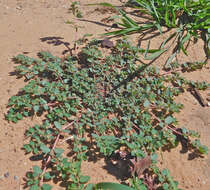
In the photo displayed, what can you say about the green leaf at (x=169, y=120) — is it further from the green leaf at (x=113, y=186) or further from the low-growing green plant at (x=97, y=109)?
the green leaf at (x=113, y=186)

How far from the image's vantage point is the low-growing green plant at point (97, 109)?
1.67 metres

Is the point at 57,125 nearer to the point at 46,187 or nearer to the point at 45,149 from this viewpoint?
the point at 45,149

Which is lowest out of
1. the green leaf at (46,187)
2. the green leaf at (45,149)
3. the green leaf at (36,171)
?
the green leaf at (46,187)

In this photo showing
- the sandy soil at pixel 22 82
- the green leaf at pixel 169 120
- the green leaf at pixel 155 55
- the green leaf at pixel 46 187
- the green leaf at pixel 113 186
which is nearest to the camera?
the green leaf at pixel 113 186

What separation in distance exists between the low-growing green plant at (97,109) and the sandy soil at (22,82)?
0.28ft

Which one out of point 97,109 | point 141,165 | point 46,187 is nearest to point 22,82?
point 97,109

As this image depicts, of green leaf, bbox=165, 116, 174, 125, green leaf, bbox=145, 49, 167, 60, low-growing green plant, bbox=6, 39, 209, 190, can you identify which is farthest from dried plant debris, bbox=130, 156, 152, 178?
green leaf, bbox=145, 49, 167, 60

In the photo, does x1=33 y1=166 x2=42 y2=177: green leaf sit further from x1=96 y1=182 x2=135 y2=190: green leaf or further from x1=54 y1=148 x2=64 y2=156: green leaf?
x1=96 y1=182 x2=135 y2=190: green leaf

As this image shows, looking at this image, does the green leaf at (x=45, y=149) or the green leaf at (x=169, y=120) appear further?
the green leaf at (x=169, y=120)

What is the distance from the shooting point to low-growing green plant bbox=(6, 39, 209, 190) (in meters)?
1.67

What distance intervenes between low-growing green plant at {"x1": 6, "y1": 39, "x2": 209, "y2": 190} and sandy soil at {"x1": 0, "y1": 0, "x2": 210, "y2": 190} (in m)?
0.09

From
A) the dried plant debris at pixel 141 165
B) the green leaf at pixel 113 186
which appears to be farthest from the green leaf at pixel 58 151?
the dried plant debris at pixel 141 165

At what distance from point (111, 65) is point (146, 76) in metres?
0.35

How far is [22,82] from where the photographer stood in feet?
7.21
